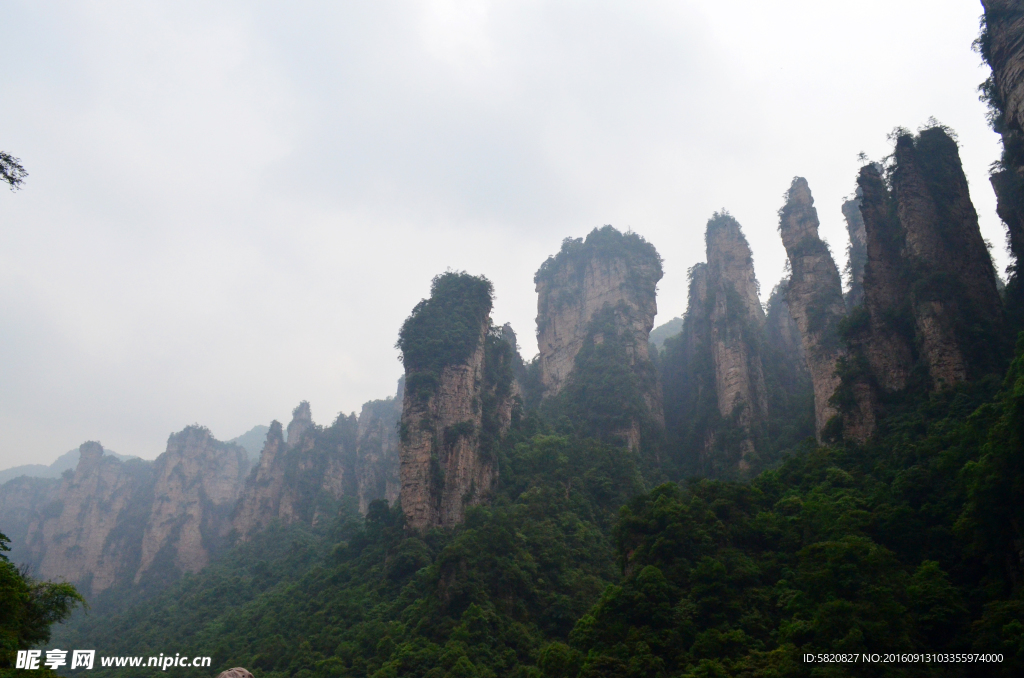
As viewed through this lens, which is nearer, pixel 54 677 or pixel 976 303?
pixel 54 677

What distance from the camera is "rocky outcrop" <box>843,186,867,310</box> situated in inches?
1644

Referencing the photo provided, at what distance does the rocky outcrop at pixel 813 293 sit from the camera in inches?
1479

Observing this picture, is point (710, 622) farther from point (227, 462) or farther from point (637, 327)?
point (227, 462)

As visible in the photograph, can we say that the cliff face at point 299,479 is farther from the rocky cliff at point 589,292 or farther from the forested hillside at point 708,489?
the rocky cliff at point 589,292

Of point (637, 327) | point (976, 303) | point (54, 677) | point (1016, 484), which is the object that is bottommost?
point (54, 677)

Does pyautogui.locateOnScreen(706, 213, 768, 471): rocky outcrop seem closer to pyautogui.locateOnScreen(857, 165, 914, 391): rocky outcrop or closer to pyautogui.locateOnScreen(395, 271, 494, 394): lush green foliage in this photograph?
pyautogui.locateOnScreen(857, 165, 914, 391): rocky outcrop

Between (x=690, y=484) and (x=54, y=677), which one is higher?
(x=690, y=484)

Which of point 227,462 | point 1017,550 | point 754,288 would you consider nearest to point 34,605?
point 1017,550

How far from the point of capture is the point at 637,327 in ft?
187

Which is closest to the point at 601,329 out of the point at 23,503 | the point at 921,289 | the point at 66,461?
the point at 921,289

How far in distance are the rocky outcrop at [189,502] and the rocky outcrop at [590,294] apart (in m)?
40.0

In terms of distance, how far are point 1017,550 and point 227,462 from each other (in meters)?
87.5
